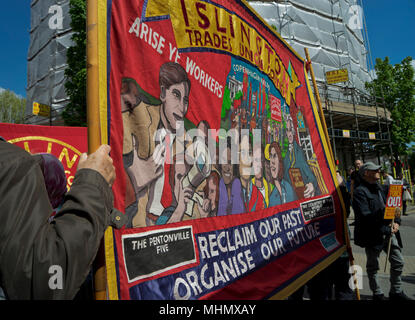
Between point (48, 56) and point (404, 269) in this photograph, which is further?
point (48, 56)

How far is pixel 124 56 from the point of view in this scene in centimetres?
124

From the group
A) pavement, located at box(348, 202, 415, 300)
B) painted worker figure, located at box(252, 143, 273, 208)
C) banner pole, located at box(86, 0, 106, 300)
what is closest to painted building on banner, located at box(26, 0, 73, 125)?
pavement, located at box(348, 202, 415, 300)

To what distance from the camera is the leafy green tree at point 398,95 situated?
811 inches

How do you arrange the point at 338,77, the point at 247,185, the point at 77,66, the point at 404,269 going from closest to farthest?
the point at 247,185 → the point at 404,269 → the point at 77,66 → the point at 338,77

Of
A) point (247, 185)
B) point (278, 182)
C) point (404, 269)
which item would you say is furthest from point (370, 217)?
point (247, 185)

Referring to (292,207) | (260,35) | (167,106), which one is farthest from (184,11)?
(292,207)

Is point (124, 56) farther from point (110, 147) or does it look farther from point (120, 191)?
point (120, 191)

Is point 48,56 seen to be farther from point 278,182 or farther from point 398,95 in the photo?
point 398,95

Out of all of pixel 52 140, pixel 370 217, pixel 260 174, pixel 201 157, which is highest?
pixel 52 140

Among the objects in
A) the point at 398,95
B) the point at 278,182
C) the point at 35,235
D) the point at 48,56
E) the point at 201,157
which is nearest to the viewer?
the point at 35,235

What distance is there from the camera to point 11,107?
29828 millimetres

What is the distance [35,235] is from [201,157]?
3.44ft

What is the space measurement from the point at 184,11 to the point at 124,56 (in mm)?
664

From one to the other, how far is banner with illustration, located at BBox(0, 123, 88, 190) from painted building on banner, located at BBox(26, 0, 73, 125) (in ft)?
51.7
